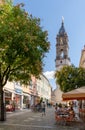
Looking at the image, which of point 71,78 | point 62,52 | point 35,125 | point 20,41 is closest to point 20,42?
point 20,41

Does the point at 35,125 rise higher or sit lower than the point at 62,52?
lower

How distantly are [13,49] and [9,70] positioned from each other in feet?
8.90

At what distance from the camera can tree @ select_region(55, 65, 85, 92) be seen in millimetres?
53250

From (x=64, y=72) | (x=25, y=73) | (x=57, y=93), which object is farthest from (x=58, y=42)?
(x=25, y=73)

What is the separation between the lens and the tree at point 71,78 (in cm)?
5325

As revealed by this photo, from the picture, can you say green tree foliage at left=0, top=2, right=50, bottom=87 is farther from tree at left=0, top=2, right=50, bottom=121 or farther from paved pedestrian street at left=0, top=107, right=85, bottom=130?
paved pedestrian street at left=0, top=107, right=85, bottom=130

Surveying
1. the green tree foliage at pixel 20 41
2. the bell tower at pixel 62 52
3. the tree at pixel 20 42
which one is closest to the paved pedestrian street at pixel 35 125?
the tree at pixel 20 42

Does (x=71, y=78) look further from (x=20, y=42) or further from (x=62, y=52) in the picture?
(x=62, y=52)

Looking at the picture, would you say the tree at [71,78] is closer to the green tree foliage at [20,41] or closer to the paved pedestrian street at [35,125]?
the paved pedestrian street at [35,125]

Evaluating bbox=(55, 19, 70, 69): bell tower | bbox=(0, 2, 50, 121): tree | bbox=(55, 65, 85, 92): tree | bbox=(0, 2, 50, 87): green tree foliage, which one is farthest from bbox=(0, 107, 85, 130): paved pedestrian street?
bbox=(55, 19, 70, 69): bell tower

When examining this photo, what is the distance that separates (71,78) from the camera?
181 feet

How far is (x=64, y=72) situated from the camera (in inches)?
2205

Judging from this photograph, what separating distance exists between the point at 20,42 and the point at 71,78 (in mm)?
31550

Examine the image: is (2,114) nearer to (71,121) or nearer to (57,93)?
(71,121)
